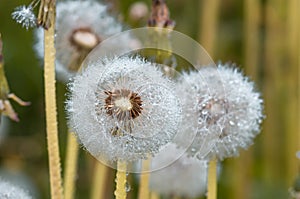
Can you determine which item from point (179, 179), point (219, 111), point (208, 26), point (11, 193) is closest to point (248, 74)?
point (208, 26)

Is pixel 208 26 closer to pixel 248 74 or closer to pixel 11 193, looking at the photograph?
pixel 248 74

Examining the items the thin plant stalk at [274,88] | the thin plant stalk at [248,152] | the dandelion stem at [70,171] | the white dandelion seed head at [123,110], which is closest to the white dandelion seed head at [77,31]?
the dandelion stem at [70,171]

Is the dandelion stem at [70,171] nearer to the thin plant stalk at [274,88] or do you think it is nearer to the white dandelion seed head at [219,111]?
the white dandelion seed head at [219,111]

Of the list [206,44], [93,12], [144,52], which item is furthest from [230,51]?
[144,52]

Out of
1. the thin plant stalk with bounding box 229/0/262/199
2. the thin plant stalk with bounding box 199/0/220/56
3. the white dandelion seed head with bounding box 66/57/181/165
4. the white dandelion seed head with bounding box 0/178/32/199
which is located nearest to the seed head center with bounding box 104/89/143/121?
the white dandelion seed head with bounding box 66/57/181/165

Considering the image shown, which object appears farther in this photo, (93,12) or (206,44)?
(206,44)

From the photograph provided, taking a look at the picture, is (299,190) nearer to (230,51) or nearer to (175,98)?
(175,98)

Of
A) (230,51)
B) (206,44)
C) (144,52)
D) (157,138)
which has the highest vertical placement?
(230,51)

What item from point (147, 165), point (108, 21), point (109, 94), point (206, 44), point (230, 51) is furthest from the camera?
point (230, 51)
